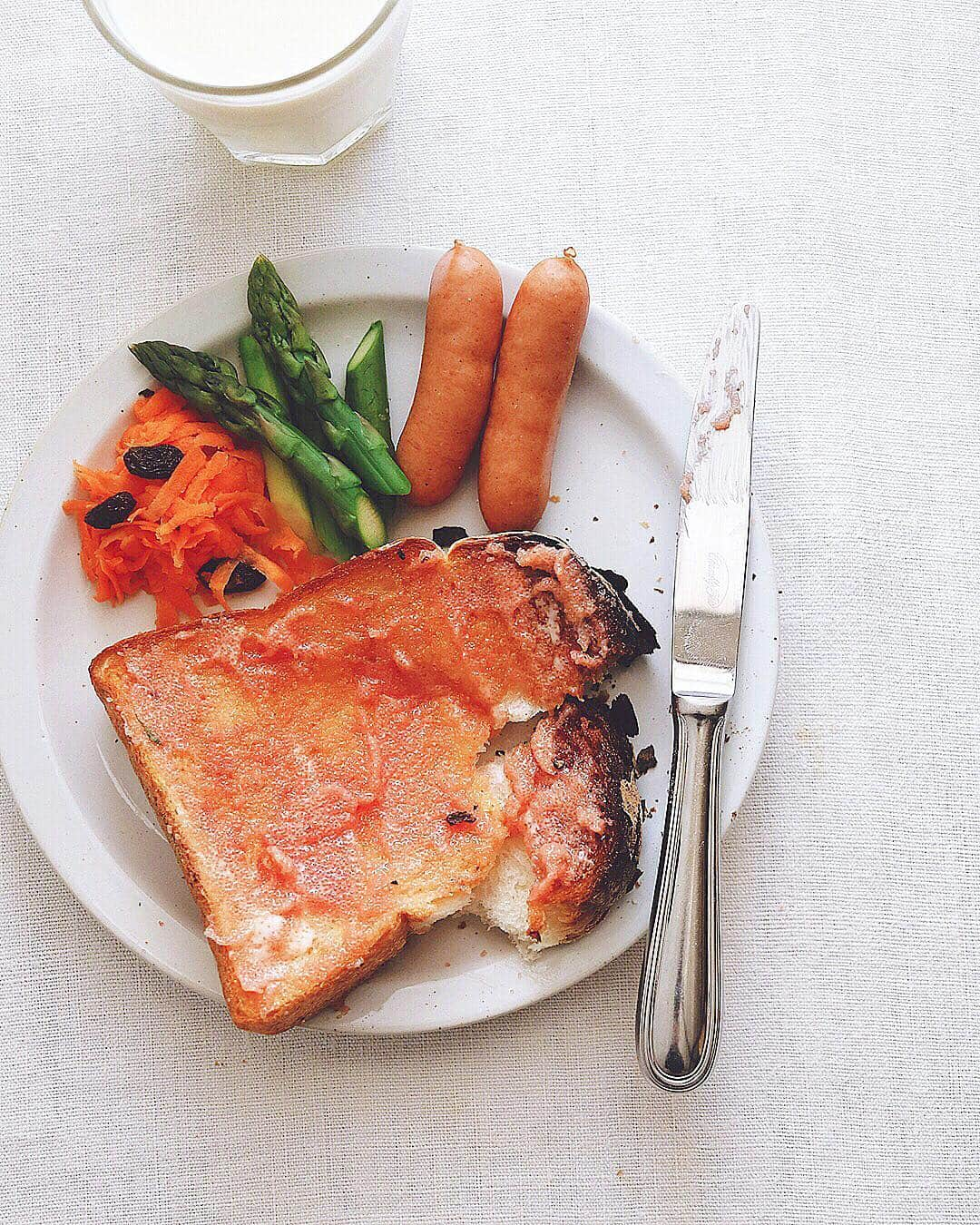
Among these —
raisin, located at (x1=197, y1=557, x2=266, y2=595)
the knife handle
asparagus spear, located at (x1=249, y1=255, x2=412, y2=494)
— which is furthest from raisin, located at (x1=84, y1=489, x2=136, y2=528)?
the knife handle

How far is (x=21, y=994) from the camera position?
2938 mm

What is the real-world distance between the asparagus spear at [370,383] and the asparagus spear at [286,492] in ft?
0.63

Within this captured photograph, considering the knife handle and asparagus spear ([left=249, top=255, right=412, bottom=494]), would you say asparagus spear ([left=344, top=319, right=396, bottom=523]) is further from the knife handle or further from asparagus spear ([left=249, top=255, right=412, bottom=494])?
the knife handle

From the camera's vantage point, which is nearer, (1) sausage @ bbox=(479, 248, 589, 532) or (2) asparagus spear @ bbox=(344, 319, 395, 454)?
(1) sausage @ bbox=(479, 248, 589, 532)

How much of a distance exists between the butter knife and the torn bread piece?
0.12 m

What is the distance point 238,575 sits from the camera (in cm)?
288

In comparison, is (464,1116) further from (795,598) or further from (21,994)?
(795,598)

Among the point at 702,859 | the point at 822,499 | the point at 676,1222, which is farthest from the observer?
the point at 822,499

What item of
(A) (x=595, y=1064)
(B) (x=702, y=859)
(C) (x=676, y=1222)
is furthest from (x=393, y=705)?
(C) (x=676, y=1222)

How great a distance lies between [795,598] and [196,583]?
1.58m

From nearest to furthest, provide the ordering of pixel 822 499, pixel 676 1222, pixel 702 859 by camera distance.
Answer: pixel 702 859
pixel 676 1222
pixel 822 499

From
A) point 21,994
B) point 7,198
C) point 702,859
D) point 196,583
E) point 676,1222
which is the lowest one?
point 676,1222

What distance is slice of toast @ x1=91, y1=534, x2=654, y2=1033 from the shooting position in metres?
2.62

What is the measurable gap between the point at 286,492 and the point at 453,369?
21.0 inches
